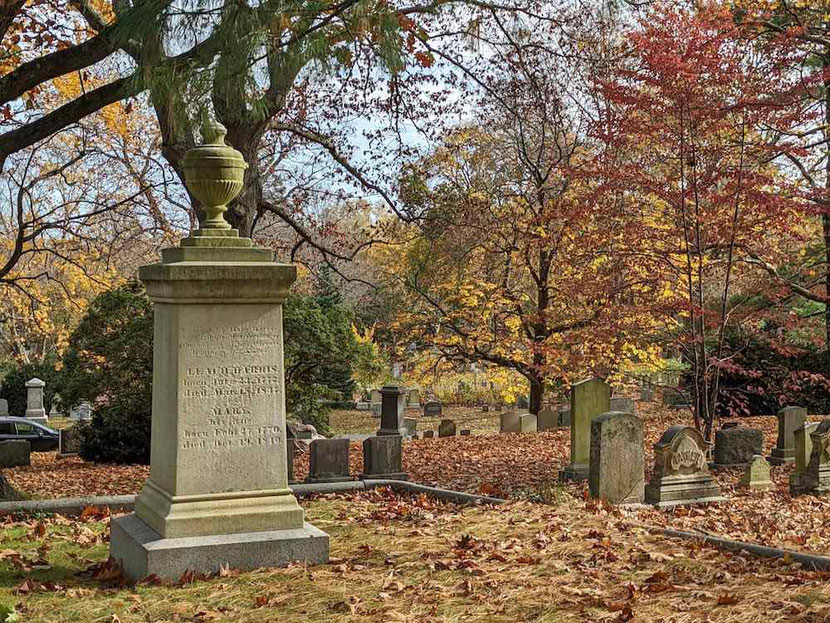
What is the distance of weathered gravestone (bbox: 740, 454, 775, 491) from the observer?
11.8m

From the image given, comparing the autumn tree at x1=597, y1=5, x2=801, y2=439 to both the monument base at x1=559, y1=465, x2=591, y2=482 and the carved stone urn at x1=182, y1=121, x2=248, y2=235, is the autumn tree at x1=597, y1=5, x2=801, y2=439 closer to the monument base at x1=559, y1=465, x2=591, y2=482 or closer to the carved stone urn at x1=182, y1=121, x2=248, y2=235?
the monument base at x1=559, y1=465, x2=591, y2=482

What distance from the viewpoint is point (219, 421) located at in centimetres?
608

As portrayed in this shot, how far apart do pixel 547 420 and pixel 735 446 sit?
9435 millimetres

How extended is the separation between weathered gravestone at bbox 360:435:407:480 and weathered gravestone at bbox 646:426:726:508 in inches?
168

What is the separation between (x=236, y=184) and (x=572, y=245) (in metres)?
15.3

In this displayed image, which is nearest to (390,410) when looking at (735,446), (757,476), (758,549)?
(735,446)

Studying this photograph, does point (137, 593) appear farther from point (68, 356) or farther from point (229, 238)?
point (68, 356)

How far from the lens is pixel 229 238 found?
6.31 meters

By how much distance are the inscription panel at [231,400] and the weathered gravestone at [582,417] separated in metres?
7.28

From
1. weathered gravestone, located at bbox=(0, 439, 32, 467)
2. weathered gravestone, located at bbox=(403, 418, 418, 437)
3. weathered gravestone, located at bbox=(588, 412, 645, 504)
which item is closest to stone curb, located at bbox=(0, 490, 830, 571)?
weathered gravestone, located at bbox=(588, 412, 645, 504)

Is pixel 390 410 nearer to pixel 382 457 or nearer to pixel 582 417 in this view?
pixel 382 457

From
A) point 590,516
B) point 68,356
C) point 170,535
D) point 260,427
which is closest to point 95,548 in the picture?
point 170,535

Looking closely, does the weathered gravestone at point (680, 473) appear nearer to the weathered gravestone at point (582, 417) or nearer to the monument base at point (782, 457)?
the weathered gravestone at point (582, 417)

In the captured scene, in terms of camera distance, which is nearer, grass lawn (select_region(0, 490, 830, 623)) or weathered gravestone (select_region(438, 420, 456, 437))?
grass lawn (select_region(0, 490, 830, 623))
